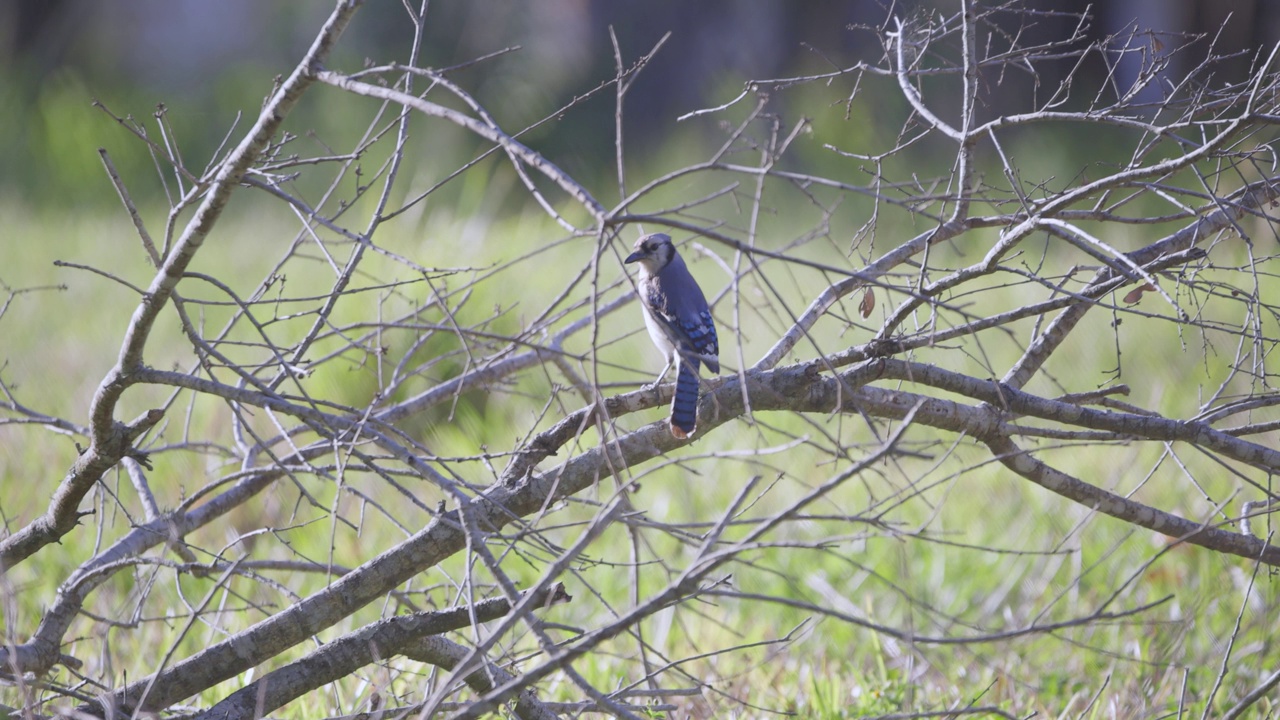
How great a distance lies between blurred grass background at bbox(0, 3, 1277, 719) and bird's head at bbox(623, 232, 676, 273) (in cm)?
58

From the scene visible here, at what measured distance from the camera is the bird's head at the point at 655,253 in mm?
3496

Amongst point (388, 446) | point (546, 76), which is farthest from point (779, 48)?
point (388, 446)

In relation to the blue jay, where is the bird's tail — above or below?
below

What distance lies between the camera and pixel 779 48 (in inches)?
428

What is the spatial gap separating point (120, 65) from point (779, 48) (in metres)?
6.40

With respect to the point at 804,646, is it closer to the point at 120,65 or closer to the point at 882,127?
the point at 882,127

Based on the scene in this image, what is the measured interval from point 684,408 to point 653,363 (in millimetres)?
3470

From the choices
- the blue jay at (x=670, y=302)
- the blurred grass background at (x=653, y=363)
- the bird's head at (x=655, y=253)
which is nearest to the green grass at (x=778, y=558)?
the blurred grass background at (x=653, y=363)

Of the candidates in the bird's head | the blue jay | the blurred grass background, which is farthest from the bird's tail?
the bird's head

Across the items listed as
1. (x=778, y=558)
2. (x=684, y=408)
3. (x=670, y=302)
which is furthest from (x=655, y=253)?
(x=684, y=408)

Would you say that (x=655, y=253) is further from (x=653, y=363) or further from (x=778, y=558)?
(x=653, y=363)

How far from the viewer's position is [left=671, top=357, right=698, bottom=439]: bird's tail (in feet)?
6.82

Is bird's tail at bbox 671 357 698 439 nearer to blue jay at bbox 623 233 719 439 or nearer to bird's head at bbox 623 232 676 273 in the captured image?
blue jay at bbox 623 233 719 439

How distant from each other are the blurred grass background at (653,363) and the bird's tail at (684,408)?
110mm
